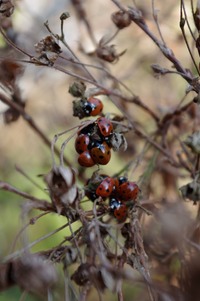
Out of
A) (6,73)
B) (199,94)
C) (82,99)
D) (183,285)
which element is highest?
(6,73)

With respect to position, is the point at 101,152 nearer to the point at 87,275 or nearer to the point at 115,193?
the point at 115,193

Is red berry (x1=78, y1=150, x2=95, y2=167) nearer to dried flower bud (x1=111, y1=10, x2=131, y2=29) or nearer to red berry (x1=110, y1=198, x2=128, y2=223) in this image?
red berry (x1=110, y1=198, x2=128, y2=223)

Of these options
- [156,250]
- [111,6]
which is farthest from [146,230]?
[111,6]

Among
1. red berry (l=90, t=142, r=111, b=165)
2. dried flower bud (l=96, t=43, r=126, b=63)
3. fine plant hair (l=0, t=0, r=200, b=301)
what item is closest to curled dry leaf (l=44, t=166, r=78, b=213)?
fine plant hair (l=0, t=0, r=200, b=301)

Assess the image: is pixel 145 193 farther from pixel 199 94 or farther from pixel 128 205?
pixel 199 94

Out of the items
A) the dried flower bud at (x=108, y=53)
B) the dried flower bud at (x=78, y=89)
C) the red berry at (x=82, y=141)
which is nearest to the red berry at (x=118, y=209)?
the red berry at (x=82, y=141)

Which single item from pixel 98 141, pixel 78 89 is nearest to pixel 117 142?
pixel 98 141

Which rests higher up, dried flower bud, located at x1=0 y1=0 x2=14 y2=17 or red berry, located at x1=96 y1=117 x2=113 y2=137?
dried flower bud, located at x1=0 y1=0 x2=14 y2=17
